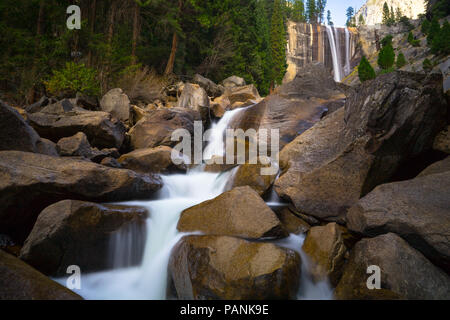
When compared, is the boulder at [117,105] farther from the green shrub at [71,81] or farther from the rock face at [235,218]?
the rock face at [235,218]

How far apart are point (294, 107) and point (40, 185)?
7780 mm

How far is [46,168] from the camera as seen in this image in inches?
174

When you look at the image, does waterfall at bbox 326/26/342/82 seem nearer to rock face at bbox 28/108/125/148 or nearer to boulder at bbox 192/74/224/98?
boulder at bbox 192/74/224/98

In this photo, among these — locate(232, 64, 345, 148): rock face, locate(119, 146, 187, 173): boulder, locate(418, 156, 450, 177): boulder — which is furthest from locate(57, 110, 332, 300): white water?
locate(232, 64, 345, 148): rock face

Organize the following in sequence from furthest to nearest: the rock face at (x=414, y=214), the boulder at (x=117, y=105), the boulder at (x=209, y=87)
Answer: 1. the boulder at (x=209, y=87)
2. the boulder at (x=117, y=105)
3. the rock face at (x=414, y=214)

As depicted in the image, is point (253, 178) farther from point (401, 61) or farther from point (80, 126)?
point (401, 61)

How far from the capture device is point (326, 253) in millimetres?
3688

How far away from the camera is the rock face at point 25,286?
270cm

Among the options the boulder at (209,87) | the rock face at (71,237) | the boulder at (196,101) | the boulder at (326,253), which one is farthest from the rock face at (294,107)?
the boulder at (209,87)

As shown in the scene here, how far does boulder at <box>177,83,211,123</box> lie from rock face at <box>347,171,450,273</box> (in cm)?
869

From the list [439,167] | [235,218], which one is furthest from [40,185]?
[439,167]

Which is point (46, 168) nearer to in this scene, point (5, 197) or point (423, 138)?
point (5, 197)

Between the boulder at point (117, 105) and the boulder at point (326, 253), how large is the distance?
8.78 meters
